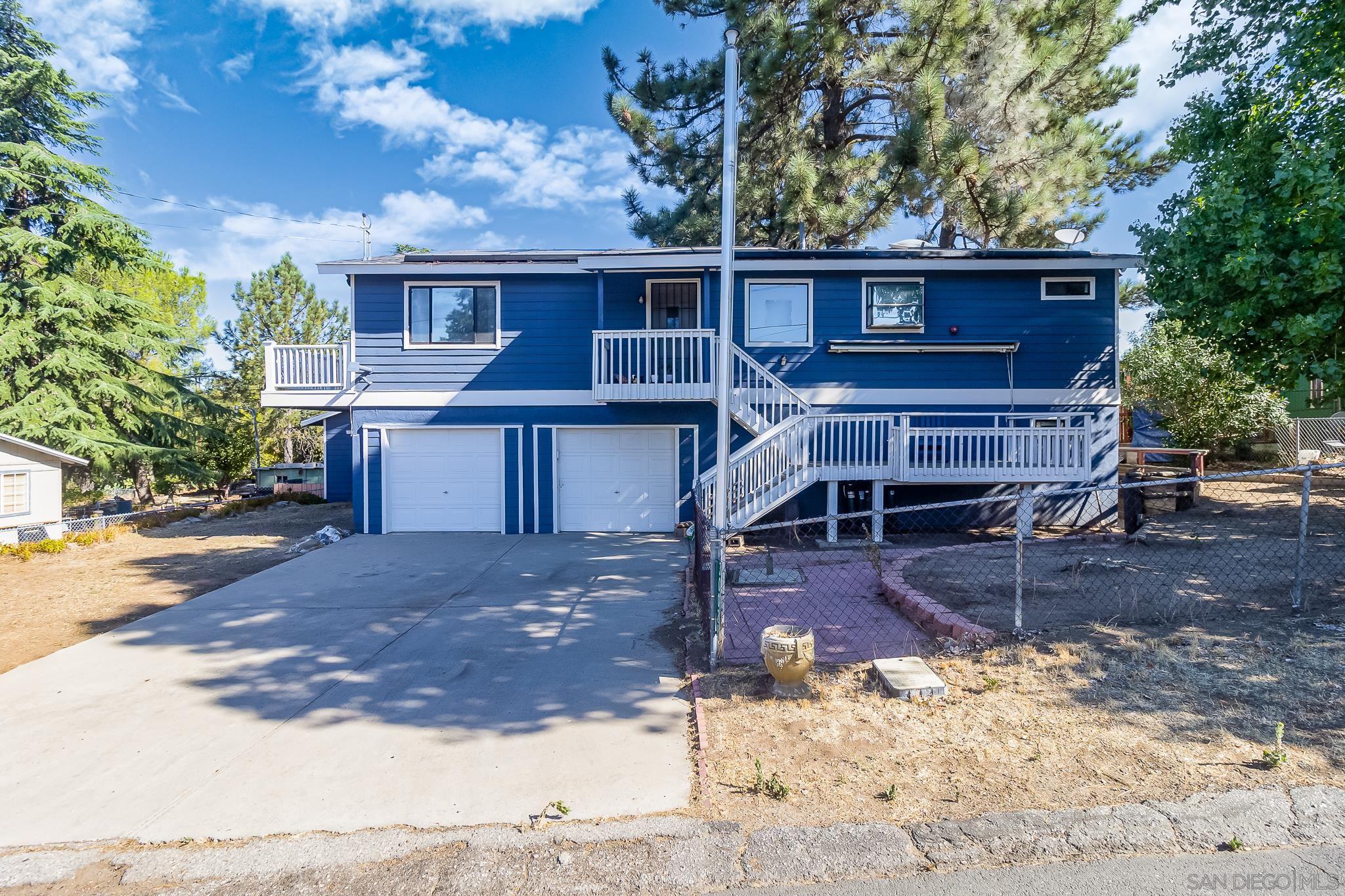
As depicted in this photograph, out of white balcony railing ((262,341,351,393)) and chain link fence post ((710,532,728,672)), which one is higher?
white balcony railing ((262,341,351,393))

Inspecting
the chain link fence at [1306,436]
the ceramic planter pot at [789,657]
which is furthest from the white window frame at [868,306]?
the chain link fence at [1306,436]

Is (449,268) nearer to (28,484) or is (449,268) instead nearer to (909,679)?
(28,484)

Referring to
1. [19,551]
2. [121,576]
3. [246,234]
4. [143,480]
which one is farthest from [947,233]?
[143,480]

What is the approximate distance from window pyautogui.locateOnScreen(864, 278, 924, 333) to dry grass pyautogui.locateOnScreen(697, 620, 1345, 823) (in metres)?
7.35

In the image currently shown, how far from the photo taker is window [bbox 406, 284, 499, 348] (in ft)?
37.9

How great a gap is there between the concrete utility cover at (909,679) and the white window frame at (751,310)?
7.48 metres

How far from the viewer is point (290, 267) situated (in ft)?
96.7

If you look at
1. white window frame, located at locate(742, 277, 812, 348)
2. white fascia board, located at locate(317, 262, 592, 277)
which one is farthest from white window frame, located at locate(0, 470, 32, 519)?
white window frame, located at locate(742, 277, 812, 348)

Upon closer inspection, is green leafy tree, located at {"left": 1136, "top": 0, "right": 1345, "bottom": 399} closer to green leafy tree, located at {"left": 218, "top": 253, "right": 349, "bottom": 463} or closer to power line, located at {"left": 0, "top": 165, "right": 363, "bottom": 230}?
power line, located at {"left": 0, "top": 165, "right": 363, "bottom": 230}

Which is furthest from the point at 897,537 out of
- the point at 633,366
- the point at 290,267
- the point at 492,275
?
the point at 290,267

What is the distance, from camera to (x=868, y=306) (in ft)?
37.1

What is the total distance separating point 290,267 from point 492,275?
23.7 metres

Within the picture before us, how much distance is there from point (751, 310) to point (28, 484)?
1298 cm

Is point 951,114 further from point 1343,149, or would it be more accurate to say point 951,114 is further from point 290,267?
point 290,267
